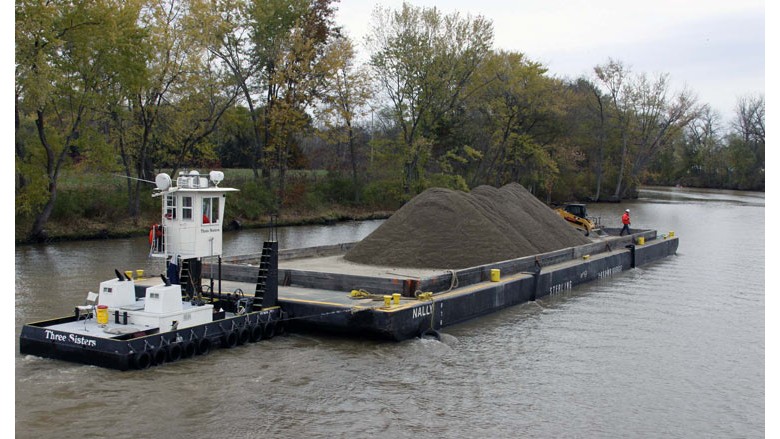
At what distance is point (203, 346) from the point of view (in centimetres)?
1352

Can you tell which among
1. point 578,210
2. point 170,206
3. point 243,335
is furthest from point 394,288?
point 578,210

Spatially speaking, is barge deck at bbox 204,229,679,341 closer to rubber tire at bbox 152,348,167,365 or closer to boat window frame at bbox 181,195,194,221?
boat window frame at bbox 181,195,194,221

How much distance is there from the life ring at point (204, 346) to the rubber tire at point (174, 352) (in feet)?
1.39

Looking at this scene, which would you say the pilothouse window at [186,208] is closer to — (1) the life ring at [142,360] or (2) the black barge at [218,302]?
(2) the black barge at [218,302]

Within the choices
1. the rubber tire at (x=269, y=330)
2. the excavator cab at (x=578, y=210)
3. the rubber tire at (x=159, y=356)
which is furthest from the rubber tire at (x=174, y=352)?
the excavator cab at (x=578, y=210)

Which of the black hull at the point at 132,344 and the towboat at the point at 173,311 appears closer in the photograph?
the black hull at the point at 132,344

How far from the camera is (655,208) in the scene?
61688mm

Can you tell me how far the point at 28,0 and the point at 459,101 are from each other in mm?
29642

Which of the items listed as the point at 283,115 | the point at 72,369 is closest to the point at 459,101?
the point at 283,115

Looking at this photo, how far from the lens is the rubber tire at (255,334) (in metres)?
14.5

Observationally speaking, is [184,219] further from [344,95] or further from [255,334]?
[344,95]

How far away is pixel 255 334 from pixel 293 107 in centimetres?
2976

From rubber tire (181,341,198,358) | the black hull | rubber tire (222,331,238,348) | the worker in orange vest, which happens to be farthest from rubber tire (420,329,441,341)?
the worker in orange vest

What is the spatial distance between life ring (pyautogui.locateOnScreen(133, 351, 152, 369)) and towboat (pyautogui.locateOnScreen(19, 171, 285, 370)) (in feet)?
0.05
